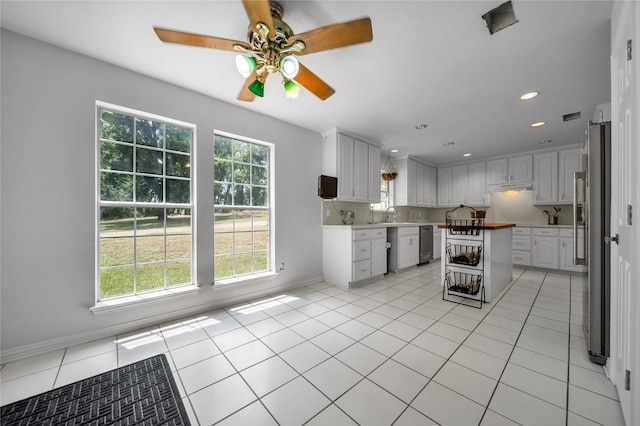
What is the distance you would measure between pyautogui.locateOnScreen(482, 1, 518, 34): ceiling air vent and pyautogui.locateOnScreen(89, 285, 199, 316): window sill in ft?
11.9

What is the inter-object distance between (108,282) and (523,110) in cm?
533

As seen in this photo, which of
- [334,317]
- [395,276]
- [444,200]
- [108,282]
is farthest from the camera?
[444,200]

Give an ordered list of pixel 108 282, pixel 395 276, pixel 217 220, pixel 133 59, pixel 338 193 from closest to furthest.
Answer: pixel 133 59 → pixel 108 282 → pixel 217 220 → pixel 338 193 → pixel 395 276

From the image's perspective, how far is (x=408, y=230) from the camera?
196 inches

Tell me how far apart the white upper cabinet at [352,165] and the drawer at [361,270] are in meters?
1.12

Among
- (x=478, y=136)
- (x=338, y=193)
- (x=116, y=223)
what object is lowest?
(x=116, y=223)

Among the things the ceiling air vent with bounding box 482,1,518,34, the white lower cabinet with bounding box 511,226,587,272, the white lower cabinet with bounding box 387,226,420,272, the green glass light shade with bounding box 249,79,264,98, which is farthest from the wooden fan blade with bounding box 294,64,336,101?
the white lower cabinet with bounding box 511,226,587,272

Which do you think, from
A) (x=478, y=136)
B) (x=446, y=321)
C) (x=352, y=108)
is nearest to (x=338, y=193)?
(x=352, y=108)

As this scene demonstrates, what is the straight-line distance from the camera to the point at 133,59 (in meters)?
2.22

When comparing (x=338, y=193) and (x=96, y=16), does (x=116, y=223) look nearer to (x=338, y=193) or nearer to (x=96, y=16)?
(x=96, y=16)

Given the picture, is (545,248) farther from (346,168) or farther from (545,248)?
(346,168)

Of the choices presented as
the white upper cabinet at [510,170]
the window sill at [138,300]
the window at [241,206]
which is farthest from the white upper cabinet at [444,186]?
the window sill at [138,300]

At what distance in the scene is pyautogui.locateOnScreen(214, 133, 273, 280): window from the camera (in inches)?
122

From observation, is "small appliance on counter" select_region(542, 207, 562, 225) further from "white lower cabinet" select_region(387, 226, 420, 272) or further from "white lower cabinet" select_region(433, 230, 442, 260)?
"white lower cabinet" select_region(387, 226, 420, 272)
